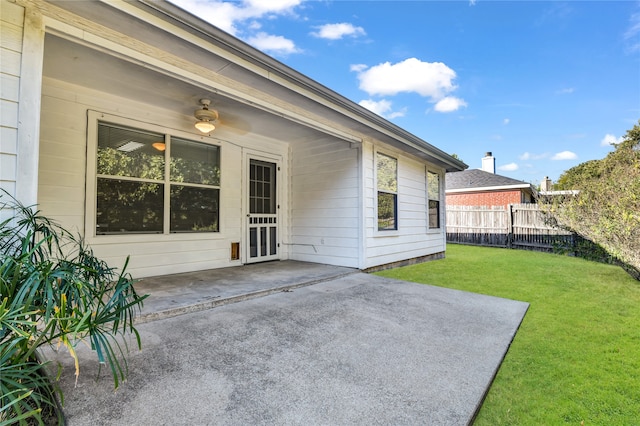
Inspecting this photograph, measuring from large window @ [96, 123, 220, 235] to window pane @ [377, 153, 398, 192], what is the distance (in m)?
3.16

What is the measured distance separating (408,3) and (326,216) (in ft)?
22.0

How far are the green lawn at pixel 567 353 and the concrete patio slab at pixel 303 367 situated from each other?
0.52 ft

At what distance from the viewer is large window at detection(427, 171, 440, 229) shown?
311 inches

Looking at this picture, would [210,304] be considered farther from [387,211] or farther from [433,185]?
[433,185]

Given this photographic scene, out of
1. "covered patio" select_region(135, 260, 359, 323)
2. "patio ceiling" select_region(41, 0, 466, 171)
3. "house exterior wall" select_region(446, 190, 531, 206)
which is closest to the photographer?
"patio ceiling" select_region(41, 0, 466, 171)

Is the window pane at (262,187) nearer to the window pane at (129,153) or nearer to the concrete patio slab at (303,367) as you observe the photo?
the window pane at (129,153)

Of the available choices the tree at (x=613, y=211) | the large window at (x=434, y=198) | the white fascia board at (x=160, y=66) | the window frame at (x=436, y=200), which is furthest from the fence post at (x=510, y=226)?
the white fascia board at (x=160, y=66)

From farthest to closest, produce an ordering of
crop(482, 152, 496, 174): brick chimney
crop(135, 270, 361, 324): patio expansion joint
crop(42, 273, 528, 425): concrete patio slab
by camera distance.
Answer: crop(482, 152, 496, 174): brick chimney → crop(135, 270, 361, 324): patio expansion joint → crop(42, 273, 528, 425): concrete patio slab

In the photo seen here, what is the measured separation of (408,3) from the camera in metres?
8.00

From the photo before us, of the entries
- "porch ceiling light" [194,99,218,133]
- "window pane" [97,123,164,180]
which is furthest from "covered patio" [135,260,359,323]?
"porch ceiling light" [194,99,218,133]

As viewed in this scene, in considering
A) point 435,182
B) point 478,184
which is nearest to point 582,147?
point 478,184

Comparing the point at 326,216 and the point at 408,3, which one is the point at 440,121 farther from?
the point at 326,216

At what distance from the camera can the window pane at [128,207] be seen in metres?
3.94

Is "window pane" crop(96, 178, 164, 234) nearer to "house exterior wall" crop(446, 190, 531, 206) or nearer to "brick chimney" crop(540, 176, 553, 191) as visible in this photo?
"house exterior wall" crop(446, 190, 531, 206)
